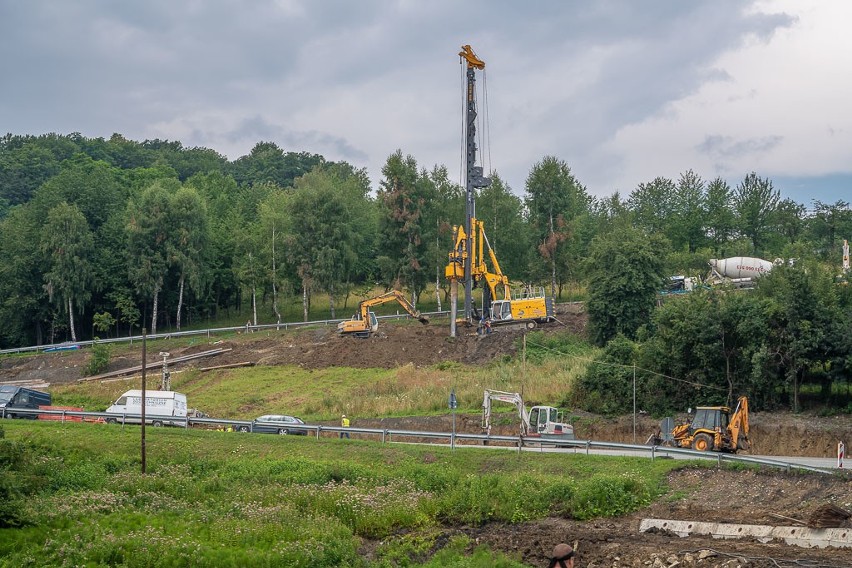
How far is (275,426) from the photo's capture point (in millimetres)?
46625

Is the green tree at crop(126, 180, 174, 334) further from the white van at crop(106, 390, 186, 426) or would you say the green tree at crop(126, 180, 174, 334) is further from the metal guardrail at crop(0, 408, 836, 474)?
the metal guardrail at crop(0, 408, 836, 474)

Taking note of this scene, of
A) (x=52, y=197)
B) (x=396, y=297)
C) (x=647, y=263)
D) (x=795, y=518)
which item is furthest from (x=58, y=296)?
(x=795, y=518)

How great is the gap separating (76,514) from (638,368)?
29.6m

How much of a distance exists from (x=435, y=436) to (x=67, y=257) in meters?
52.2

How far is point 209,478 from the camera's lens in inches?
1485

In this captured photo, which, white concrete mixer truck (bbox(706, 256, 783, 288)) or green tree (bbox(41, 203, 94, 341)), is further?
green tree (bbox(41, 203, 94, 341))

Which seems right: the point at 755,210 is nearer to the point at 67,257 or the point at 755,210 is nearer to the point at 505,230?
the point at 505,230

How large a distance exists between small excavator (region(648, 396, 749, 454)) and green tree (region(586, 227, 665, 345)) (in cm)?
2200

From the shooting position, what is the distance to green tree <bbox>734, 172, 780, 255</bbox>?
321ft

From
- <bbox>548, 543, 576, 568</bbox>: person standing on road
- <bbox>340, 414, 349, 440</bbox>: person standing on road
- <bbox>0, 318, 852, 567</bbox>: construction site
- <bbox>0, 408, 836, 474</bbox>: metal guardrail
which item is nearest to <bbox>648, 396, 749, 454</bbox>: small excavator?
<bbox>0, 408, 836, 474</bbox>: metal guardrail

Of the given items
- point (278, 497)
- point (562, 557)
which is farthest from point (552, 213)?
point (562, 557)

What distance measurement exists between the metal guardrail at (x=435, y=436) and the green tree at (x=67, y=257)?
33.8 m

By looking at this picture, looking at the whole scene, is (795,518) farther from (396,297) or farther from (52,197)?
(52,197)

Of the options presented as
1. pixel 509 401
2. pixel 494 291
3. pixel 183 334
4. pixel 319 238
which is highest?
pixel 319 238
